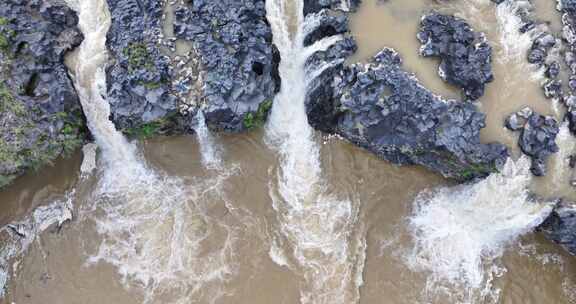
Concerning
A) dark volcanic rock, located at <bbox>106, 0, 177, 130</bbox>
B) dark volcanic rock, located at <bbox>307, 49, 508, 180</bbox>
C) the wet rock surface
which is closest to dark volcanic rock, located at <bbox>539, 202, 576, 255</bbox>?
the wet rock surface

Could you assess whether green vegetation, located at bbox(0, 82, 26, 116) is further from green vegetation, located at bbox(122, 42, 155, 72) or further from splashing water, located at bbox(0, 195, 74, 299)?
green vegetation, located at bbox(122, 42, 155, 72)

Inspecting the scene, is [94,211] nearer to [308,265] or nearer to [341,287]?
[308,265]

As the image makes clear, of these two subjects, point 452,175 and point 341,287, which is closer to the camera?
point 341,287

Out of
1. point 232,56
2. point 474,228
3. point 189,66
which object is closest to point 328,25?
point 232,56

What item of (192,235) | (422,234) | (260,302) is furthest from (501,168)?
(192,235)

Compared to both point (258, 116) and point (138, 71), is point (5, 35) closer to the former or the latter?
point (138, 71)

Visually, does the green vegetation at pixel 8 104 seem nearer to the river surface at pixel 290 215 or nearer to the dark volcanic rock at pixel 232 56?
the river surface at pixel 290 215

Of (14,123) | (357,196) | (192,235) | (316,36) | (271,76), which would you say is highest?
(316,36)
